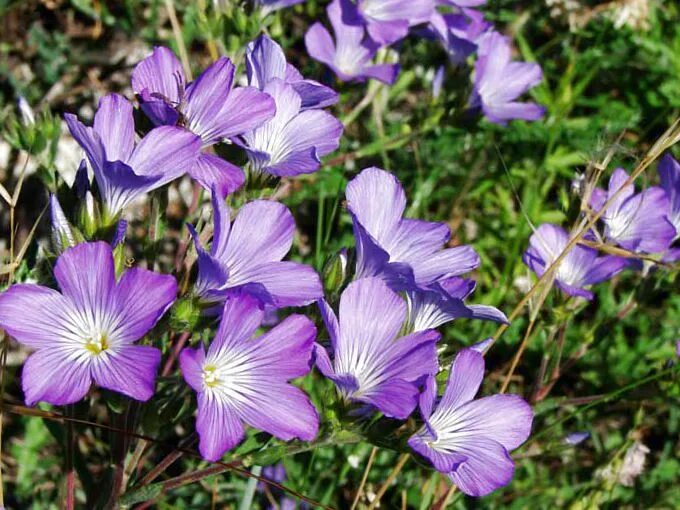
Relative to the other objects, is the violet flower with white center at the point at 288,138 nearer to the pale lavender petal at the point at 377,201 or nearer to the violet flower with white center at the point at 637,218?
the pale lavender petal at the point at 377,201

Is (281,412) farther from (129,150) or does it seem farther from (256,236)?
(129,150)

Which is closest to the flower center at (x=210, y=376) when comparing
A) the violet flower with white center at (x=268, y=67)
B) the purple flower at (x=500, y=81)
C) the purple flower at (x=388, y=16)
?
the violet flower with white center at (x=268, y=67)

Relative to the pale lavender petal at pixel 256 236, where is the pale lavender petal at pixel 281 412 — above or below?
below

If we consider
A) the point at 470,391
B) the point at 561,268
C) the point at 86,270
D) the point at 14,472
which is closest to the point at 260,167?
the point at 86,270

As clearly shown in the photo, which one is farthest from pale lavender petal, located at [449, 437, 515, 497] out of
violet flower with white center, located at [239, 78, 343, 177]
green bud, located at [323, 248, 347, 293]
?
violet flower with white center, located at [239, 78, 343, 177]

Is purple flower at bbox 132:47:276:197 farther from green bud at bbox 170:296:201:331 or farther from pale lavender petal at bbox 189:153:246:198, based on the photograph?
green bud at bbox 170:296:201:331

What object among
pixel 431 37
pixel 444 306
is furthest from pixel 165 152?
pixel 431 37

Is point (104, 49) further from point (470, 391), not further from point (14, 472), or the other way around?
point (470, 391)

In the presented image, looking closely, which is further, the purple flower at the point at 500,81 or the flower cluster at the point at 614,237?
the purple flower at the point at 500,81
